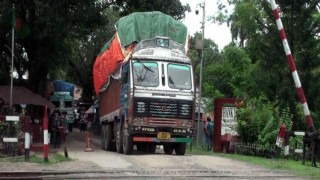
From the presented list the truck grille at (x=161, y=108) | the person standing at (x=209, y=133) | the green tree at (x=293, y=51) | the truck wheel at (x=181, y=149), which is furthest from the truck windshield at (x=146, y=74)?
the person standing at (x=209, y=133)

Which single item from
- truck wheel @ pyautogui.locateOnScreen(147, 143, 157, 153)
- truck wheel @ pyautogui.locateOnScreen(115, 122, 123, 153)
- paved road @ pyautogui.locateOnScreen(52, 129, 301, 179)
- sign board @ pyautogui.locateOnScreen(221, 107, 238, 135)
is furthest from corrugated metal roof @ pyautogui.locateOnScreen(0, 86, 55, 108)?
paved road @ pyautogui.locateOnScreen(52, 129, 301, 179)

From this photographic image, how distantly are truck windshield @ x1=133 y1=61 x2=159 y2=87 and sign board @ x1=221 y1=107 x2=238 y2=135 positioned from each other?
5.04 metres

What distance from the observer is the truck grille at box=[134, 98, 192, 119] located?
18.0m

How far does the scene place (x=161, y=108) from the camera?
1814 centimetres

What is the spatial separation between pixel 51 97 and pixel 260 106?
24463 millimetres

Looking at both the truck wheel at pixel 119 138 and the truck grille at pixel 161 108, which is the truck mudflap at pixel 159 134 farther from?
the truck wheel at pixel 119 138

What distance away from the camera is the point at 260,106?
21.9 m

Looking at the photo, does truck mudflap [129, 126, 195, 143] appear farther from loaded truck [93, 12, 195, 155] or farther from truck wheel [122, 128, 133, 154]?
truck wheel [122, 128, 133, 154]

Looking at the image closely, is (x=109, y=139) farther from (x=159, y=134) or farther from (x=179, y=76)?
(x=179, y=76)

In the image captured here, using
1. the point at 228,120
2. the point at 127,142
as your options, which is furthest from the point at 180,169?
the point at 228,120

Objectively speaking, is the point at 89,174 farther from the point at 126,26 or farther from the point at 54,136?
the point at 54,136

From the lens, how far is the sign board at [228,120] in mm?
22048

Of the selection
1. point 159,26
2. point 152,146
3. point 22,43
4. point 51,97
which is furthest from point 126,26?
point 51,97

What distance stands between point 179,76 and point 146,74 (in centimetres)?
118
